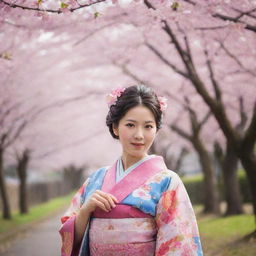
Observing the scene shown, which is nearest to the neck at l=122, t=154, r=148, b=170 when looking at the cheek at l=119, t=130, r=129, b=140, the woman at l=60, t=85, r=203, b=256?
the woman at l=60, t=85, r=203, b=256

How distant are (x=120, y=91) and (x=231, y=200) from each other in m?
11.0

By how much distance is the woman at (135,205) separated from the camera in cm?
256

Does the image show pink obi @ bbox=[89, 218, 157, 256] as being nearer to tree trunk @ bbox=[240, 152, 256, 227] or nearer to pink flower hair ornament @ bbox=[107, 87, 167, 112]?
pink flower hair ornament @ bbox=[107, 87, 167, 112]

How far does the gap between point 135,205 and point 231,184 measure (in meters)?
11.4

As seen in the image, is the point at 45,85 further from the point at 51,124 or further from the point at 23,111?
the point at 51,124

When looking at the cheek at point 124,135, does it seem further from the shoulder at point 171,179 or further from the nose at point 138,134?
the shoulder at point 171,179

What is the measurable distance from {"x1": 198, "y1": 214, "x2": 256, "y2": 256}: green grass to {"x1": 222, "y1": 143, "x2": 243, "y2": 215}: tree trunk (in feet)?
1.66

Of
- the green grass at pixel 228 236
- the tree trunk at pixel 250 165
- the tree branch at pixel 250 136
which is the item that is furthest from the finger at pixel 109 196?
the tree trunk at pixel 250 165

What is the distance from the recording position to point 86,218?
2680 mm

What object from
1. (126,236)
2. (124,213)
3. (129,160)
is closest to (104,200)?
(124,213)

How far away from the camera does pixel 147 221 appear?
2.58 meters

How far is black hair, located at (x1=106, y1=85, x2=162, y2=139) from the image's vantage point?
2.79 metres

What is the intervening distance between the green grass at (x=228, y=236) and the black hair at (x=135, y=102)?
4639 mm

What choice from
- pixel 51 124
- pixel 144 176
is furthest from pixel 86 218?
pixel 51 124
